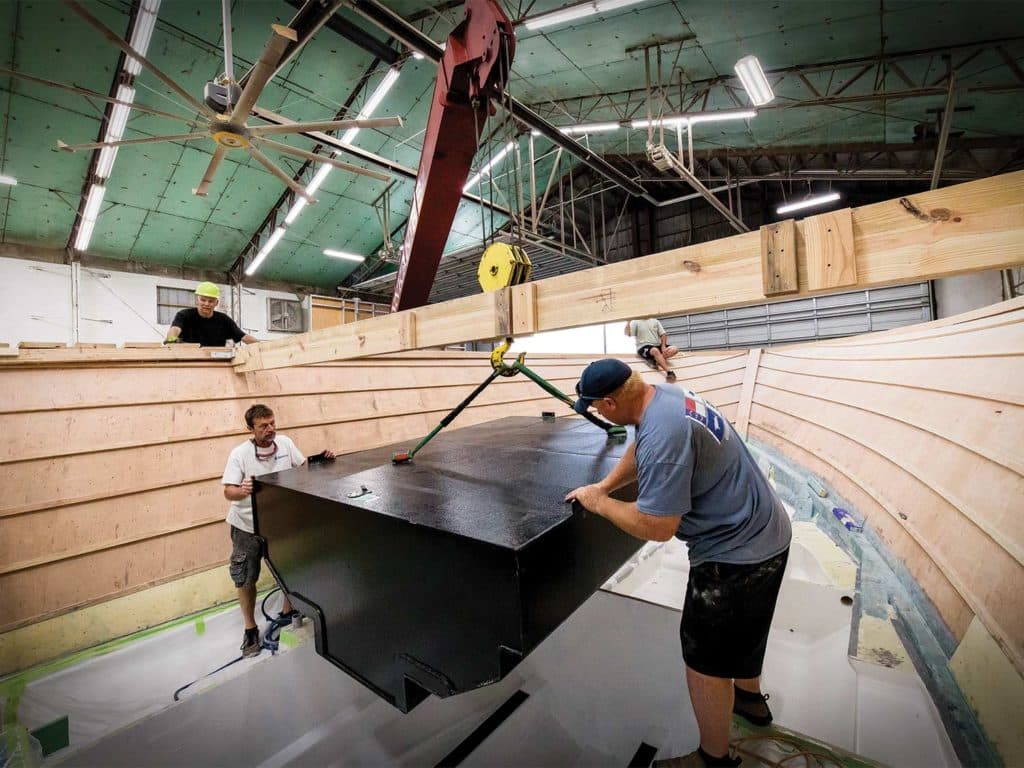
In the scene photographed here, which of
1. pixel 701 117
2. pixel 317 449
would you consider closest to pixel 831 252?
pixel 317 449

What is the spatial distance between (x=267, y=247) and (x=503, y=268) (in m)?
9.31

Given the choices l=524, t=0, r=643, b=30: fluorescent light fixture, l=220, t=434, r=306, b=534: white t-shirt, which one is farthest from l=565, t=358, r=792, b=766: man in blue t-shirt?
l=524, t=0, r=643, b=30: fluorescent light fixture

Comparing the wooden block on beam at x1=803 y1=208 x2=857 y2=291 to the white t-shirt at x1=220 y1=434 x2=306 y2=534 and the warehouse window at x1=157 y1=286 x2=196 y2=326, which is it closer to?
the white t-shirt at x1=220 y1=434 x2=306 y2=534

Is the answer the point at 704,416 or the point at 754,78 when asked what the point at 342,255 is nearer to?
the point at 754,78

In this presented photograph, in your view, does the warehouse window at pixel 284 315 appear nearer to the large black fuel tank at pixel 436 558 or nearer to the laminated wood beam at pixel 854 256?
the large black fuel tank at pixel 436 558

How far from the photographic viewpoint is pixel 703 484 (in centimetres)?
142

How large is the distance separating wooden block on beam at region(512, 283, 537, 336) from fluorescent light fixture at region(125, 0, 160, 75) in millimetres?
5933

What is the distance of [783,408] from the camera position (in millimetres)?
4664

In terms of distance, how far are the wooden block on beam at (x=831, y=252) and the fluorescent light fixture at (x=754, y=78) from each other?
4.42 metres

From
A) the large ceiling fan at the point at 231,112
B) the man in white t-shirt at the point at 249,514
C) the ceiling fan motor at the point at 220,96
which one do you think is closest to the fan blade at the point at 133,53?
the large ceiling fan at the point at 231,112

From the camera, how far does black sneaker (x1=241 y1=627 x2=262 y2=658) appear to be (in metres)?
2.52

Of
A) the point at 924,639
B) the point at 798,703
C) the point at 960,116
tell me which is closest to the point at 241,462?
the point at 798,703

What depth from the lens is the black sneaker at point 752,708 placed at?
5.39 feet

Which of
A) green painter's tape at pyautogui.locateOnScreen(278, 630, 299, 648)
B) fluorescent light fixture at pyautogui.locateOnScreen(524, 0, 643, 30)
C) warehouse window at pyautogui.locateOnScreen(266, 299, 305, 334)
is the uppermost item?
fluorescent light fixture at pyautogui.locateOnScreen(524, 0, 643, 30)
